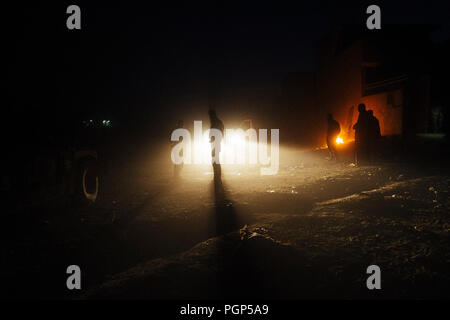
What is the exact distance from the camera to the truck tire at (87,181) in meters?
5.16

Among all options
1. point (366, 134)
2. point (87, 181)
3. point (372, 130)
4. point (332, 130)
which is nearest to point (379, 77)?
point (332, 130)

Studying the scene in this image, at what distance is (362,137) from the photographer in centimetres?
867

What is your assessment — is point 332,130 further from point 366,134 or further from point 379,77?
point 379,77

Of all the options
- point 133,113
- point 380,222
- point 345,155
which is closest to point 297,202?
point 380,222

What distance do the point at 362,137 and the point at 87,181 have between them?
8253 millimetres

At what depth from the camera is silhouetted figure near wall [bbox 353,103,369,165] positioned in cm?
859

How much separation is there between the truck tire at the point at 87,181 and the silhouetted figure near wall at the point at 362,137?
801 centimetres

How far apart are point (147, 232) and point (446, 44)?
1582 centimetres

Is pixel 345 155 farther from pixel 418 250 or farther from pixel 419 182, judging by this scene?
pixel 418 250

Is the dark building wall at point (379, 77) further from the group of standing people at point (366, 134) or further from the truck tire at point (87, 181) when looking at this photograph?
the truck tire at point (87, 181)

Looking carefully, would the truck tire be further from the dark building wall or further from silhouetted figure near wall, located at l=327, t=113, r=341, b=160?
the dark building wall

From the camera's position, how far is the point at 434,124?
10.5 metres

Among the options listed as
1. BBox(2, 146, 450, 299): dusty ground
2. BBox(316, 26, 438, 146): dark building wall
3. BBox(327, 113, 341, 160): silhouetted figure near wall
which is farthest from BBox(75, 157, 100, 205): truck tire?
BBox(316, 26, 438, 146): dark building wall

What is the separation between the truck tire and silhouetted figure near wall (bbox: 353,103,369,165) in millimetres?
8011
